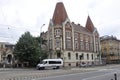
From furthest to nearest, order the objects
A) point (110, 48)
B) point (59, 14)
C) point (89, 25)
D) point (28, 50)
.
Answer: point (110, 48), point (89, 25), point (59, 14), point (28, 50)

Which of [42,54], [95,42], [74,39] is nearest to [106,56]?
[95,42]

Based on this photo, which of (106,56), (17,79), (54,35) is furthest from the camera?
(106,56)

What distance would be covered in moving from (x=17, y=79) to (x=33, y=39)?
2059 inches

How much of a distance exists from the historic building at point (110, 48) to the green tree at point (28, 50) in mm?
57096

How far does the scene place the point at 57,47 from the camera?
8725 cm

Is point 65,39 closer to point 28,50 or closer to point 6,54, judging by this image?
point 28,50

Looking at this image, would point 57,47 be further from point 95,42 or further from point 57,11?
point 95,42

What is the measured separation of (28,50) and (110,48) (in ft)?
209

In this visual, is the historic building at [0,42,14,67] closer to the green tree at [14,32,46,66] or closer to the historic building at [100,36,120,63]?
the green tree at [14,32,46,66]

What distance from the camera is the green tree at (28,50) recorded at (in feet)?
256

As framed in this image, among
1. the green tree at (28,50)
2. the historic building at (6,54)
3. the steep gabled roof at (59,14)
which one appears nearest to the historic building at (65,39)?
the steep gabled roof at (59,14)

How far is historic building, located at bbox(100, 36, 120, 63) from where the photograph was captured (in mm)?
131750

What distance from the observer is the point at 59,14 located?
3524 inches

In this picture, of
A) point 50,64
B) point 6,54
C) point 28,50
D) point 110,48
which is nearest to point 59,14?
point 28,50
